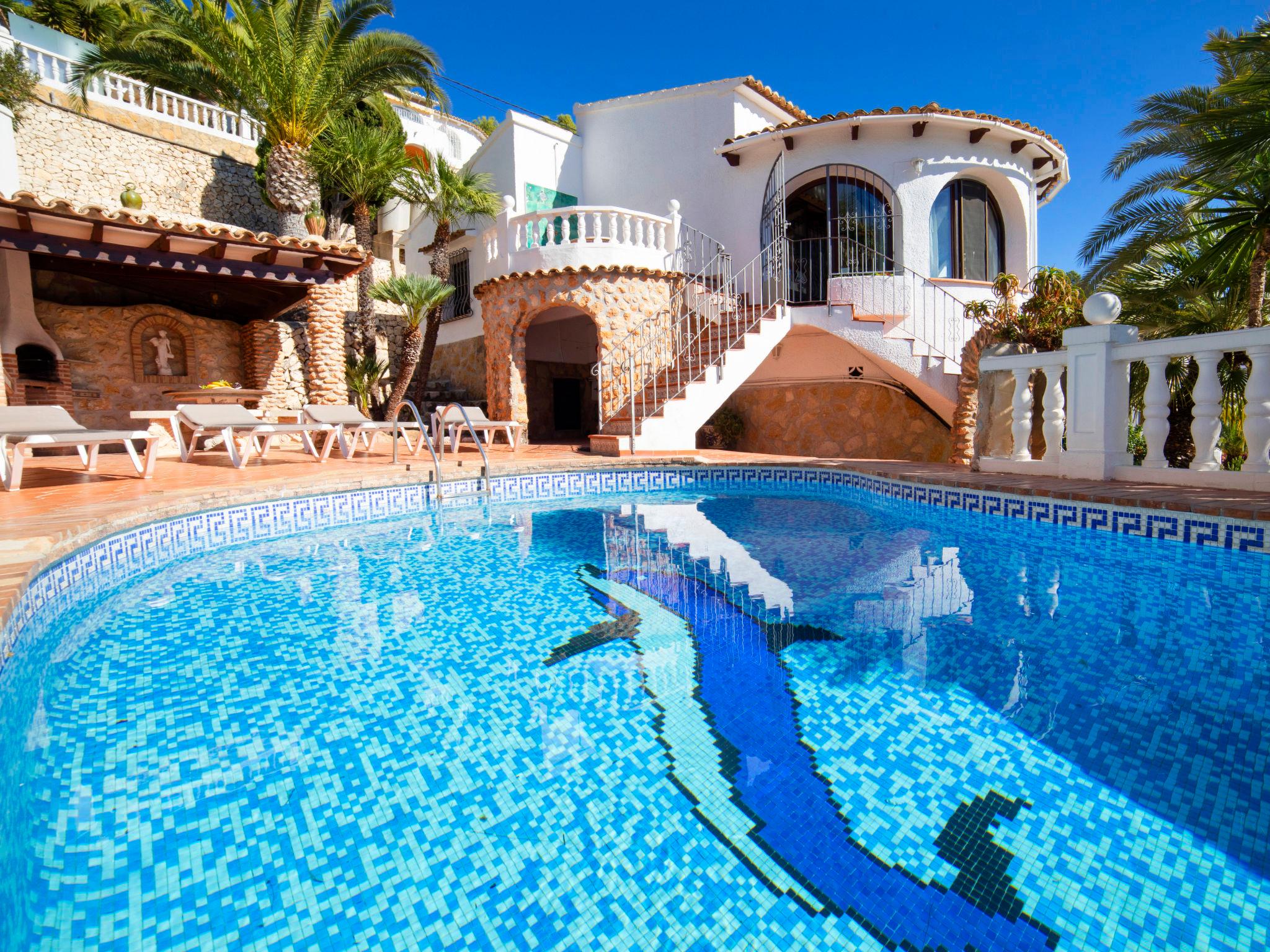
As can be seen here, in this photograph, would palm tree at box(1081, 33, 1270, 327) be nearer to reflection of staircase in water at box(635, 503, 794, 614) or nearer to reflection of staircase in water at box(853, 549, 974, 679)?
reflection of staircase in water at box(853, 549, 974, 679)

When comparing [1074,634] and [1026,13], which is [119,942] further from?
[1026,13]

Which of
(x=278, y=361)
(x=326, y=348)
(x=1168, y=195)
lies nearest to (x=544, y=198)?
(x=326, y=348)

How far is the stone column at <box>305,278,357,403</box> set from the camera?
12586 millimetres

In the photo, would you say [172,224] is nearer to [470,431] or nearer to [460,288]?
[470,431]

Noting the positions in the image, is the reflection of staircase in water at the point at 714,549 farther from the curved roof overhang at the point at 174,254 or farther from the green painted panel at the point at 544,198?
the green painted panel at the point at 544,198

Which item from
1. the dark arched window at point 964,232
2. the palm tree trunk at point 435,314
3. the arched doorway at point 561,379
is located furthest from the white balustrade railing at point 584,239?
the dark arched window at point 964,232

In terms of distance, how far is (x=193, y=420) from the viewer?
7.98m

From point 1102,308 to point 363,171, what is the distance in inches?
527

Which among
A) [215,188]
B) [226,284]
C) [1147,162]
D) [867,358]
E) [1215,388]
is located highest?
[215,188]

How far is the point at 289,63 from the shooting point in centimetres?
1136

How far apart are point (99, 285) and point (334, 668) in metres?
12.7

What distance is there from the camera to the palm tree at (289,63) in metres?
11.3

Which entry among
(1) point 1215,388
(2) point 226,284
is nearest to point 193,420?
(2) point 226,284

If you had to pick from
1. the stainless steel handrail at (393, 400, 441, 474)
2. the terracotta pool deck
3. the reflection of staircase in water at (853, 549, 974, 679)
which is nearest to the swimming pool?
the reflection of staircase in water at (853, 549, 974, 679)
